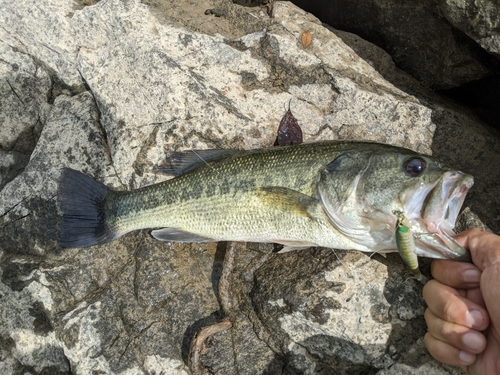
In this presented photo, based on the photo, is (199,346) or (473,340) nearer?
(473,340)

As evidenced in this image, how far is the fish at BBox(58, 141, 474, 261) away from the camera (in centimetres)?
327

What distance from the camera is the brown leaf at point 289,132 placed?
4301 millimetres

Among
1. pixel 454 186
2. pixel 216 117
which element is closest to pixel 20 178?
pixel 216 117

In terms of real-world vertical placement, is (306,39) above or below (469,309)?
above

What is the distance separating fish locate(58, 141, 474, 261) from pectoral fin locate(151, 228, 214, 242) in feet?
0.04

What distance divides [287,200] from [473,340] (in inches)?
69.0

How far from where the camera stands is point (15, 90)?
4.87 metres

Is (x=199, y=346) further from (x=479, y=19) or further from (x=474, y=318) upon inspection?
(x=479, y=19)

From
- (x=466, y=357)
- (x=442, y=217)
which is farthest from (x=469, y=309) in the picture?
(x=442, y=217)

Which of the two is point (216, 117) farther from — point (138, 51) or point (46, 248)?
point (46, 248)

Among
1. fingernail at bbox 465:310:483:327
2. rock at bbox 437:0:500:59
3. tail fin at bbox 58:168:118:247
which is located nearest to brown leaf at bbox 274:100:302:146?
rock at bbox 437:0:500:59

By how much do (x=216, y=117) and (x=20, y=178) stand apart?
2176 millimetres

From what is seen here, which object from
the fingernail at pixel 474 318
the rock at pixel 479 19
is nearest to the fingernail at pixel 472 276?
the fingernail at pixel 474 318

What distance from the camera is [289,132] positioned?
4.32m
